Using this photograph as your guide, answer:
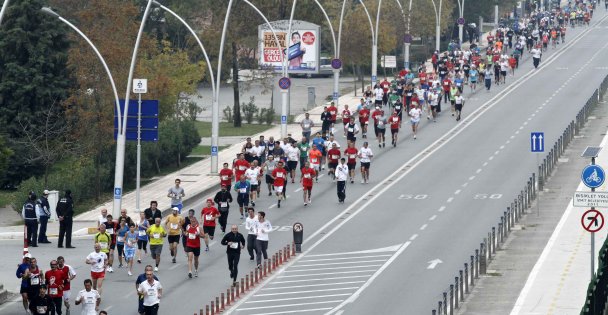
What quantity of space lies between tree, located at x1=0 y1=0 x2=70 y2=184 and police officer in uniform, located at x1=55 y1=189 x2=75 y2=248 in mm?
17553

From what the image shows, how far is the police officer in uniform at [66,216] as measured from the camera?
137ft

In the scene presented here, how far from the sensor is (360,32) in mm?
89312

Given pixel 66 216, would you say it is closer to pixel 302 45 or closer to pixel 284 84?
pixel 284 84

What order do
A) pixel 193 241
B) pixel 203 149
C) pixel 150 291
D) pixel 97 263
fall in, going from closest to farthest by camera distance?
pixel 150 291 → pixel 97 263 → pixel 193 241 → pixel 203 149

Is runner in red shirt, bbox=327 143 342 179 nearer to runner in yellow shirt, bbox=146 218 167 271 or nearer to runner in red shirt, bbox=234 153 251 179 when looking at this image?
runner in red shirt, bbox=234 153 251 179

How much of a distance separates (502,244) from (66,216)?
36.5 feet

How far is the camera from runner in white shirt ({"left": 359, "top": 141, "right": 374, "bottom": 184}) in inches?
2050

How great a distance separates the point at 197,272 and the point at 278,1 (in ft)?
144

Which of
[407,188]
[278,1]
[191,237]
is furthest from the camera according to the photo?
[278,1]

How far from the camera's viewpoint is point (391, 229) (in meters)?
44.5

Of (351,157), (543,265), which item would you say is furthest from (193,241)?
(351,157)

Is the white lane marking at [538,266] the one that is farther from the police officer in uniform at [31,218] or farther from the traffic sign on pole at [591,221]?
the police officer in uniform at [31,218]

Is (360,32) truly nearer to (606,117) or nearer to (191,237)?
(606,117)

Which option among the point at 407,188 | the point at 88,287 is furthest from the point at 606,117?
the point at 88,287
